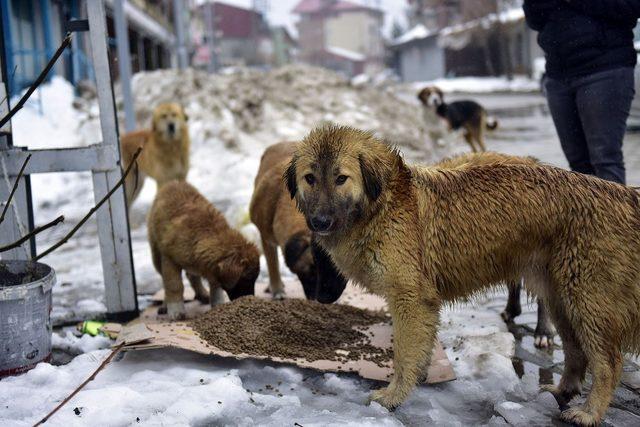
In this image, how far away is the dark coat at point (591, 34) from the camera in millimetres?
4656

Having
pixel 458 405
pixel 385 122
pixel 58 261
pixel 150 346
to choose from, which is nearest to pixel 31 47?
pixel 385 122

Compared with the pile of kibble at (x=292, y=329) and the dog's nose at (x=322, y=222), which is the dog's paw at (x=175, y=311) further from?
the dog's nose at (x=322, y=222)

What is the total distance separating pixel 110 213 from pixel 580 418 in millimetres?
3664

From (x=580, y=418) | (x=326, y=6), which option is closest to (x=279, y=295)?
(x=580, y=418)

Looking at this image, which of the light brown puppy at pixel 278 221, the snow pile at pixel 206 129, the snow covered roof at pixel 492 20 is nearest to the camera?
the light brown puppy at pixel 278 221

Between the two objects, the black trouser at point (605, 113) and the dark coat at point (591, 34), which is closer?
the dark coat at point (591, 34)

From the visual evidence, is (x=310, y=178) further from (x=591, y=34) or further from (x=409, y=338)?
(x=591, y=34)

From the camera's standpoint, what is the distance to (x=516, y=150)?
15.1 meters

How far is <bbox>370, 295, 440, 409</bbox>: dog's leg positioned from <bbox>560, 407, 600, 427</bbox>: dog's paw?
796 millimetres

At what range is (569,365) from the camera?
3.67 meters

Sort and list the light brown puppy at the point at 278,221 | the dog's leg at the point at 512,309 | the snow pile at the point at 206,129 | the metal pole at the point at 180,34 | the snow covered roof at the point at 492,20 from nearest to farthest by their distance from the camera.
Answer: the dog's leg at the point at 512,309, the light brown puppy at the point at 278,221, the snow pile at the point at 206,129, the metal pole at the point at 180,34, the snow covered roof at the point at 492,20

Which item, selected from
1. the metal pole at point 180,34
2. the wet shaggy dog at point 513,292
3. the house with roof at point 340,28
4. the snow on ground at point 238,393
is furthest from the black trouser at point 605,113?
the house with roof at point 340,28

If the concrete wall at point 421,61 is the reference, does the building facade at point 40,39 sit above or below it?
below

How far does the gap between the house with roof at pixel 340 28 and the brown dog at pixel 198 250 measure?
110 m
